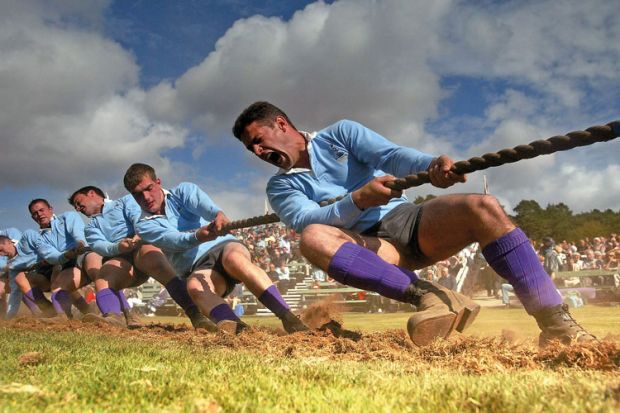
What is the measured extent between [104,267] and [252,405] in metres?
5.40

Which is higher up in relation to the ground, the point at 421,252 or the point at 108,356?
the point at 421,252

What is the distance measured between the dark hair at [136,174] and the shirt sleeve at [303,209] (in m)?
2.04

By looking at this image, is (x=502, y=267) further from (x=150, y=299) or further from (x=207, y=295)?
(x=150, y=299)

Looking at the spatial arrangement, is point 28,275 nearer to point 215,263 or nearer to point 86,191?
point 86,191

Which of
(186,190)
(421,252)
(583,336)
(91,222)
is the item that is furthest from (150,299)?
(583,336)

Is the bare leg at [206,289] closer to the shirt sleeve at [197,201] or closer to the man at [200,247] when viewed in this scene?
the man at [200,247]

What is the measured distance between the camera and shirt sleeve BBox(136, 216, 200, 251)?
4.86 metres

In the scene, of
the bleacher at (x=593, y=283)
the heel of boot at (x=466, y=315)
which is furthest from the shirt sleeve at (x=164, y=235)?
the bleacher at (x=593, y=283)

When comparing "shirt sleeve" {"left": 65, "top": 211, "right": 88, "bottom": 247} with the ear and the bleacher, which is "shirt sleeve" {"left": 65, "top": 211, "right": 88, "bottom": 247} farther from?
the bleacher

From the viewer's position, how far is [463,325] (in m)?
2.71

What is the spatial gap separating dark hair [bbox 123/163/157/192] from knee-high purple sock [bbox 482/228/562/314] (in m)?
3.69

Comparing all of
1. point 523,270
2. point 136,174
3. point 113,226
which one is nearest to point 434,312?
point 523,270

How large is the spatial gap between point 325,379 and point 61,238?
287 inches

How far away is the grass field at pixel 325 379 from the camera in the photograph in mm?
1361
